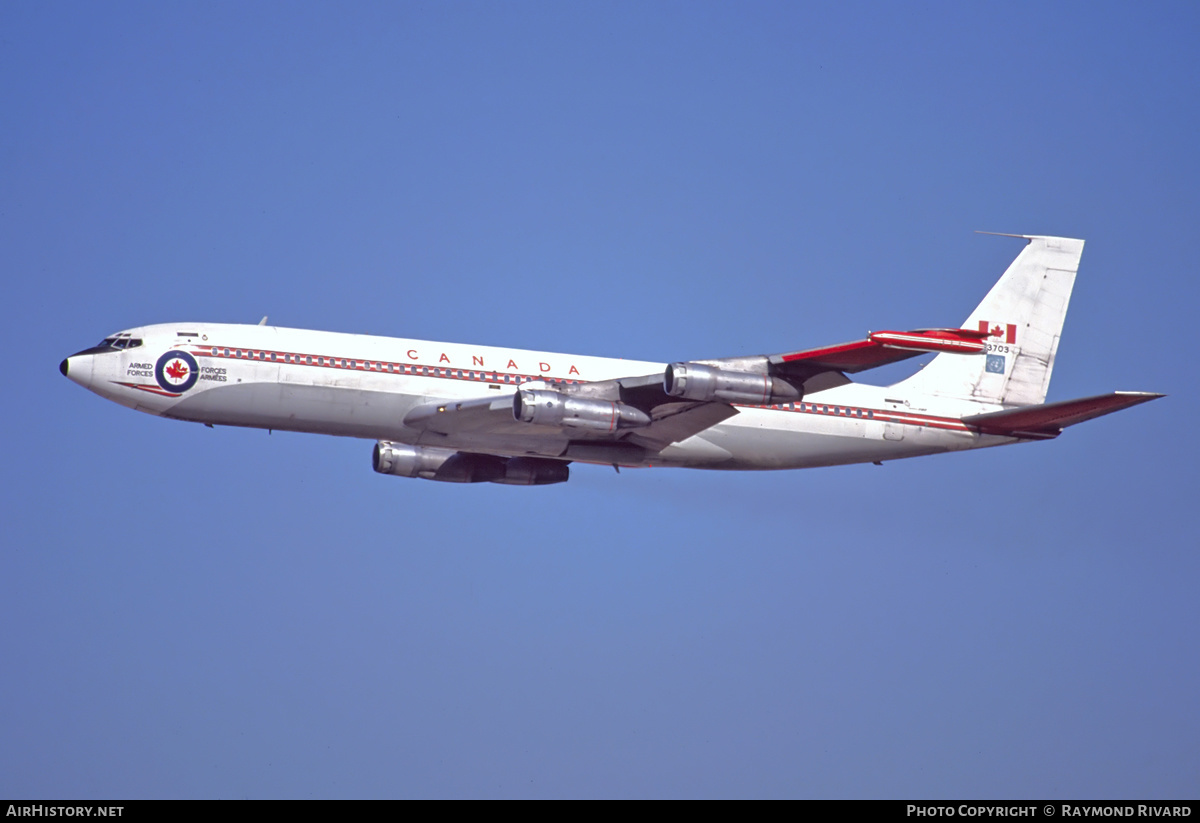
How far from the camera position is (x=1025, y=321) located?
176ft

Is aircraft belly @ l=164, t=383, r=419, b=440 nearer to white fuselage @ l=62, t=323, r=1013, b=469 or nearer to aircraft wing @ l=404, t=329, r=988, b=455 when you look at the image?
white fuselage @ l=62, t=323, r=1013, b=469

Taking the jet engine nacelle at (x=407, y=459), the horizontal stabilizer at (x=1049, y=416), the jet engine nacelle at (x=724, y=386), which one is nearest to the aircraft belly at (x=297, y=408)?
the jet engine nacelle at (x=407, y=459)

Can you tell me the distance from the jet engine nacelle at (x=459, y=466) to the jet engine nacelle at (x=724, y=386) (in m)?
8.63

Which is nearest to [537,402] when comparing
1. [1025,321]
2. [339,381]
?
[339,381]

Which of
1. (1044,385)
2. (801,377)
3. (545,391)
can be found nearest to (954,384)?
(1044,385)

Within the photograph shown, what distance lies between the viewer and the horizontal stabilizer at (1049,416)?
44094 millimetres

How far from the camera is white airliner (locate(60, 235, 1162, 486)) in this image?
144 ft

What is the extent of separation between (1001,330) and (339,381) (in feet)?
81.1

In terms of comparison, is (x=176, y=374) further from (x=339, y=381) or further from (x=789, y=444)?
(x=789, y=444)

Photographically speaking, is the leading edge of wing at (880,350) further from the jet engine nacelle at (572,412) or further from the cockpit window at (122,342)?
the cockpit window at (122,342)

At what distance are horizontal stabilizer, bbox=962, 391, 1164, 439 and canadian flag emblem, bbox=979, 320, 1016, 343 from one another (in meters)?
4.33

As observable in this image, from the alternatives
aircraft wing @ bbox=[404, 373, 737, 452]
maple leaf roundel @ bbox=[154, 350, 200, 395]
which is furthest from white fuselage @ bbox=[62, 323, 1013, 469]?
aircraft wing @ bbox=[404, 373, 737, 452]

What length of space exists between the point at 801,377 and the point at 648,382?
4765mm
